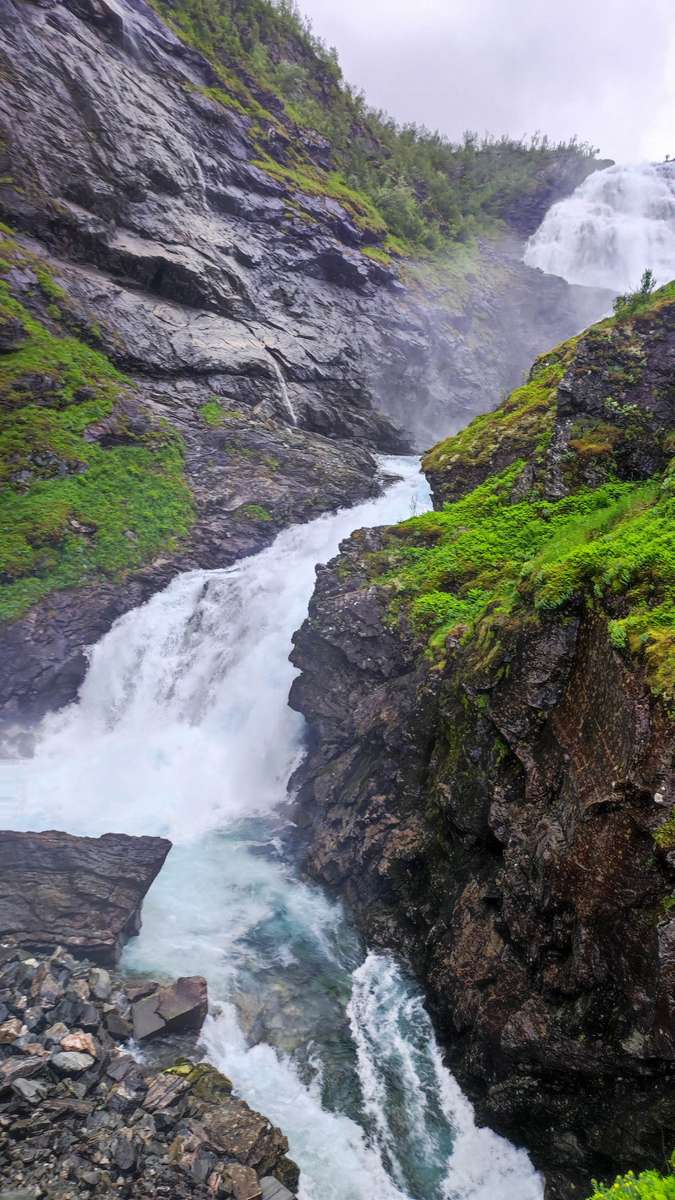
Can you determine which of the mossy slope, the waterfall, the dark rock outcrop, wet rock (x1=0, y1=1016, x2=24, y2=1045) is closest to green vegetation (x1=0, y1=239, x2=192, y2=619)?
the waterfall

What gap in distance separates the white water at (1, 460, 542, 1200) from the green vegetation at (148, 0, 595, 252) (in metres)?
32.8

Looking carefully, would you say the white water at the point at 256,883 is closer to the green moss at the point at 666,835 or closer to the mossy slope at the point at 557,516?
the green moss at the point at 666,835

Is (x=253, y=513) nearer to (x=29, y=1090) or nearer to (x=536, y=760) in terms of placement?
(x=536, y=760)

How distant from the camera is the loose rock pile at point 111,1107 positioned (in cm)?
657

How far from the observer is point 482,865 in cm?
907

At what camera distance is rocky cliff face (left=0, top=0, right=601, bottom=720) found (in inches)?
829

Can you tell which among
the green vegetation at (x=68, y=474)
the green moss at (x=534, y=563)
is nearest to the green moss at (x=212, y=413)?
the green vegetation at (x=68, y=474)

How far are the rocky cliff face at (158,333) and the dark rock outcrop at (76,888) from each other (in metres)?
6.70

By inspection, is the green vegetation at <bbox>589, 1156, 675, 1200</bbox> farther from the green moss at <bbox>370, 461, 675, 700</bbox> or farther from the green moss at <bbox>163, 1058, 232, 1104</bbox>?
the green moss at <bbox>163, 1058, 232, 1104</bbox>

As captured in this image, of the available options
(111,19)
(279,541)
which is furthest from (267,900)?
(111,19)

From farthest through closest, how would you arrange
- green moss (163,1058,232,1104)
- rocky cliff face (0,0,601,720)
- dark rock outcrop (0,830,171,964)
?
rocky cliff face (0,0,601,720), dark rock outcrop (0,830,171,964), green moss (163,1058,232,1104)

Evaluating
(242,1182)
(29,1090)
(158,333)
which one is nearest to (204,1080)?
(242,1182)

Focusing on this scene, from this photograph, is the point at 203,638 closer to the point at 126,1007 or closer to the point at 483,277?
the point at 126,1007

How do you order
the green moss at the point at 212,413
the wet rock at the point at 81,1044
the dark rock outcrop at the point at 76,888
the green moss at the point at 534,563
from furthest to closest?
1. the green moss at the point at 212,413
2. the dark rock outcrop at the point at 76,888
3. the wet rock at the point at 81,1044
4. the green moss at the point at 534,563
